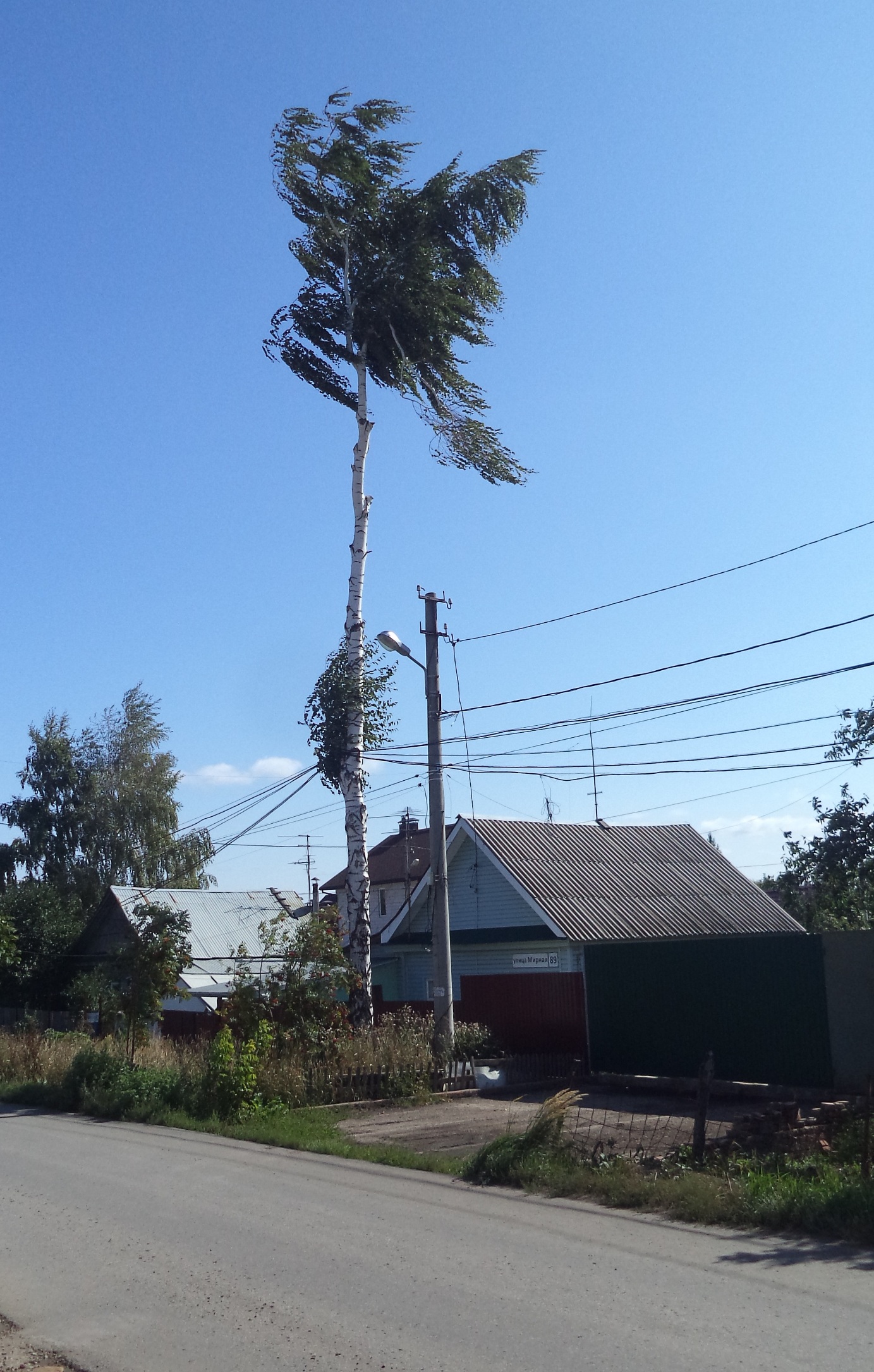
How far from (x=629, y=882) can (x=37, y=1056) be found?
1297 centimetres

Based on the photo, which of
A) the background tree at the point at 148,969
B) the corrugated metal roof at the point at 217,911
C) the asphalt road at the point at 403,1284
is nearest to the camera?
the asphalt road at the point at 403,1284

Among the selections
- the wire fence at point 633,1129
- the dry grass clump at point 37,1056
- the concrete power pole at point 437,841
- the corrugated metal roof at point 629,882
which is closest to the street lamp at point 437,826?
the concrete power pole at point 437,841

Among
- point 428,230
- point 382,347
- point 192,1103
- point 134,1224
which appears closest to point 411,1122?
point 192,1103

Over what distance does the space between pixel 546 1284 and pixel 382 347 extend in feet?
64.4

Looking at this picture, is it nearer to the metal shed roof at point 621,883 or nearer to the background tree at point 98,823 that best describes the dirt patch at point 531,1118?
the metal shed roof at point 621,883

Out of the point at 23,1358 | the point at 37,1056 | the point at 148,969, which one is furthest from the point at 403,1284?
the point at 37,1056

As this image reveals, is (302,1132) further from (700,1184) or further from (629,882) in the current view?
(629,882)

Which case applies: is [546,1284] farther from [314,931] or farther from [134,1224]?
[314,931]

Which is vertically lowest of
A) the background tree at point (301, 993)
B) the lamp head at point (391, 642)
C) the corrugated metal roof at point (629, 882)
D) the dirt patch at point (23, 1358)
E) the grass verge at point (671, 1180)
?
the grass verge at point (671, 1180)

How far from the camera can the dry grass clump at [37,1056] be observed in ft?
68.8

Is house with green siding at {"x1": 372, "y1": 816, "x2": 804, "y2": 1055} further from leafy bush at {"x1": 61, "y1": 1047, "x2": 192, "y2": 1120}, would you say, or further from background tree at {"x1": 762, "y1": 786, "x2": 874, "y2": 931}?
leafy bush at {"x1": 61, "y1": 1047, "x2": 192, "y2": 1120}

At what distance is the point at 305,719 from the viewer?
71.4ft

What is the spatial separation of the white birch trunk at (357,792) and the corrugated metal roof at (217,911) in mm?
16421

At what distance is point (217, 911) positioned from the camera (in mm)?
40656
